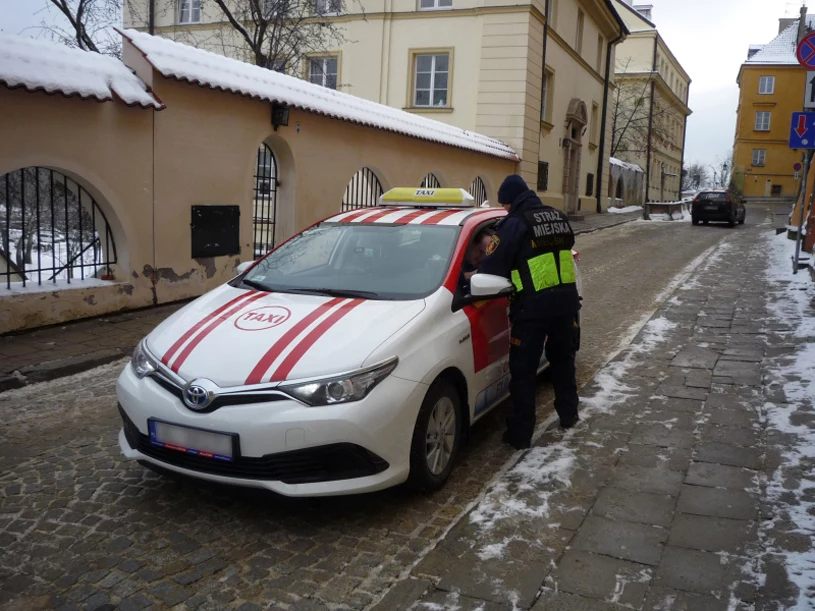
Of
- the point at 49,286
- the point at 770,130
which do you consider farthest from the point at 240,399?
the point at 770,130

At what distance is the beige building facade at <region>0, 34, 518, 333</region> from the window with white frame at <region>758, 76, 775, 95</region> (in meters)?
63.0

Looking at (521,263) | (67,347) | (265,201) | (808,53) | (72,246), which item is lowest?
(67,347)

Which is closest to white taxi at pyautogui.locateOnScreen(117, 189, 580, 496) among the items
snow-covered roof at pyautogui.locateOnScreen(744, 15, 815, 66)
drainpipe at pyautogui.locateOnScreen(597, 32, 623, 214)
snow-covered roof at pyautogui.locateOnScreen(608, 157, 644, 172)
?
drainpipe at pyautogui.locateOnScreen(597, 32, 623, 214)

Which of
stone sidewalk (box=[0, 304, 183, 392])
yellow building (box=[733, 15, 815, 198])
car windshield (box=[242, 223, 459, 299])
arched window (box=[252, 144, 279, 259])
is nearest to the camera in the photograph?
car windshield (box=[242, 223, 459, 299])

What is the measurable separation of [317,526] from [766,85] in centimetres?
7225

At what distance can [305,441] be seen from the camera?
348cm

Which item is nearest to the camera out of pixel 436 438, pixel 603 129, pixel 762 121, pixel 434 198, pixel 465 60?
pixel 436 438

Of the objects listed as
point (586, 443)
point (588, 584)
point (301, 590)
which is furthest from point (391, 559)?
point (586, 443)

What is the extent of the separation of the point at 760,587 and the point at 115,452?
3.80 metres

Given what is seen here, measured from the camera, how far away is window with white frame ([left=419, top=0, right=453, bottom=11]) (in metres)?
23.3

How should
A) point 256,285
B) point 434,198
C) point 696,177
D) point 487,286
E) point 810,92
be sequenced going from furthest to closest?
point 696,177, point 810,92, point 434,198, point 256,285, point 487,286

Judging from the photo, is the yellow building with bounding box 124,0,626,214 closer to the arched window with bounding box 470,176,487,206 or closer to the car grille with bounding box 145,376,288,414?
the arched window with bounding box 470,176,487,206

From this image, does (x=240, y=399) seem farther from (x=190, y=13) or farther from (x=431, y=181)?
(x=190, y=13)

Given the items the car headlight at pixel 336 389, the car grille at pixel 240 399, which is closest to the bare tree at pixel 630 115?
the car headlight at pixel 336 389
